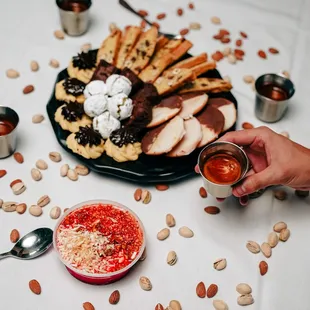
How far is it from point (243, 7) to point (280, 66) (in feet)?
1.89

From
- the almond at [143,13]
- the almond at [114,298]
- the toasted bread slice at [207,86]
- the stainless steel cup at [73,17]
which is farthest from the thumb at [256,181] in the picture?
the almond at [143,13]

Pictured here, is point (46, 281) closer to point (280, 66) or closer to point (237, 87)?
point (237, 87)

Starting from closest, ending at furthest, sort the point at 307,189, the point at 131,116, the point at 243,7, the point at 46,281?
the point at 46,281
the point at 307,189
the point at 131,116
the point at 243,7

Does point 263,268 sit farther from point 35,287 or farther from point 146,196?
point 35,287

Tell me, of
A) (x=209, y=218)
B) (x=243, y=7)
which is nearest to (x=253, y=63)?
(x=243, y=7)

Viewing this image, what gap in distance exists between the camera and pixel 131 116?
261 centimetres

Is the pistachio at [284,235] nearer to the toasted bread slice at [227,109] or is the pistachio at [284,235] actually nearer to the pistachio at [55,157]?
the toasted bread slice at [227,109]

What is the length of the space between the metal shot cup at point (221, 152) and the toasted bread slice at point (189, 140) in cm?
Result: 16

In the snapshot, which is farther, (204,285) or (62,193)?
(62,193)

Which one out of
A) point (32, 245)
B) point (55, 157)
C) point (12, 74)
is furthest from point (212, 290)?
point (12, 74)

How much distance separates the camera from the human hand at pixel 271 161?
2.20 metres

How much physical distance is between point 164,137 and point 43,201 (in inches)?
23.6

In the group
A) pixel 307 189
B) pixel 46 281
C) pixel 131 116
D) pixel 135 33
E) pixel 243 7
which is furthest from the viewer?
pixel 243 7

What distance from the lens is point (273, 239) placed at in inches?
93.3
